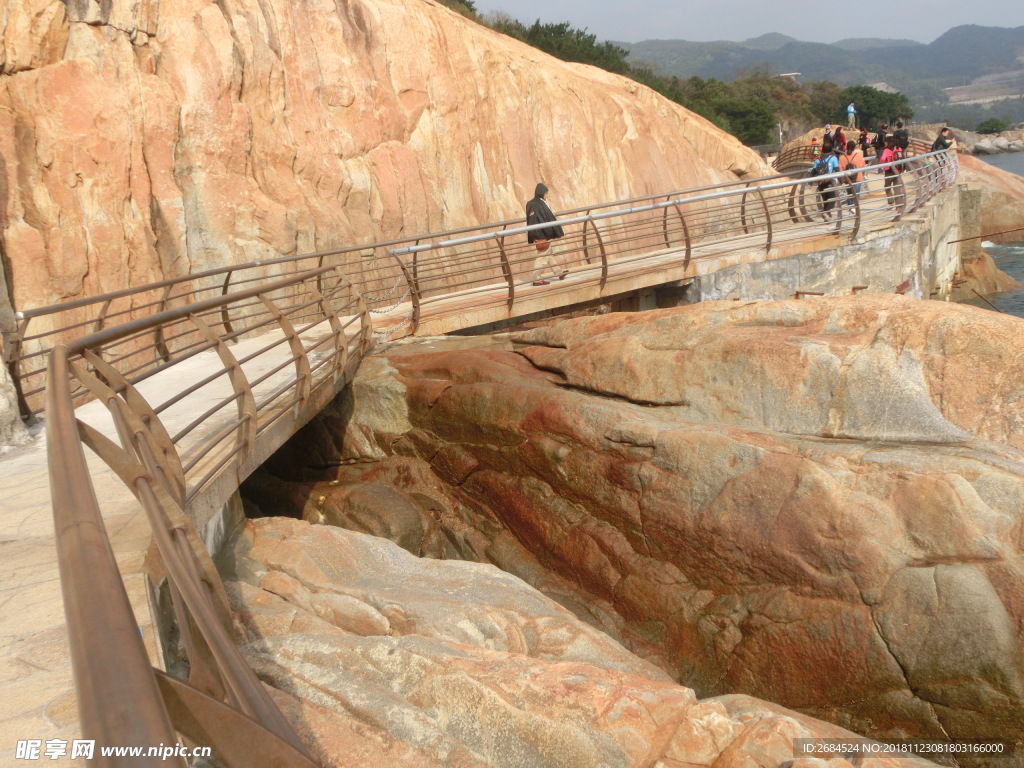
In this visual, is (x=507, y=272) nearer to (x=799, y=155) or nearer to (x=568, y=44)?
(x=799, y=155)

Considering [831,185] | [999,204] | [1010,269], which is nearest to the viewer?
[831,185]

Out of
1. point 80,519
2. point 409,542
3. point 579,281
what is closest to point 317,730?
point 80,519

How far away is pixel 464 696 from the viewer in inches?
132

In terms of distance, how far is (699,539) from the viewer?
568 centimetres

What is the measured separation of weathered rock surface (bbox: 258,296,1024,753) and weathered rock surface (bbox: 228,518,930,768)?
3.30 ft

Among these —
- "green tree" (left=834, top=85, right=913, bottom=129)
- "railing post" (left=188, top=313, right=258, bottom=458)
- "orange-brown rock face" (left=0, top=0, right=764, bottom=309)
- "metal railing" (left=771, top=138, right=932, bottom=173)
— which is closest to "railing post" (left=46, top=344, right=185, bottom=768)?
"railing post" (left=188, top=313, right=258, bottom=458)

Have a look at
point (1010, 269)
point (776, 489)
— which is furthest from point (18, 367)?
point (1010, 269)

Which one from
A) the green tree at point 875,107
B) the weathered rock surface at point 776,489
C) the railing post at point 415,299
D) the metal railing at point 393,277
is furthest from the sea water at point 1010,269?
the green tree at point 875,107

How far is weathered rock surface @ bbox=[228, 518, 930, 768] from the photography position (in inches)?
123

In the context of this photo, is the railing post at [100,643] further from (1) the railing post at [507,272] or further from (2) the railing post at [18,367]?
(1) the railing post at [507,272]

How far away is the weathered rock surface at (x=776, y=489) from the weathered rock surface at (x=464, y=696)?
100cm

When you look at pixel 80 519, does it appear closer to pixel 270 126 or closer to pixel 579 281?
pixel 579 281

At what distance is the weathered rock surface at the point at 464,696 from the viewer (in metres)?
3.11

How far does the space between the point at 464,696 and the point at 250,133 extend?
12173mm
